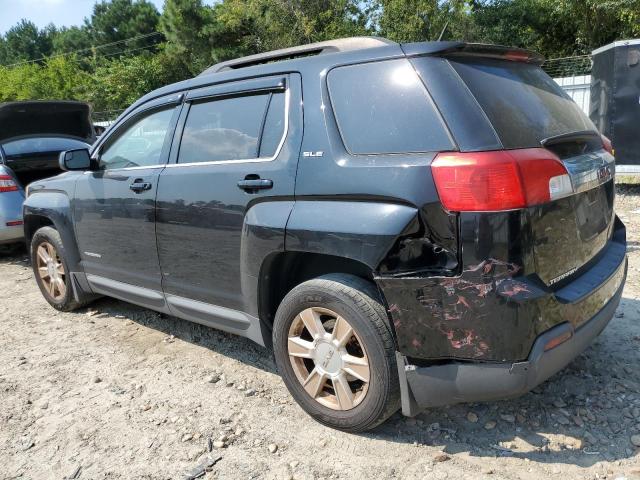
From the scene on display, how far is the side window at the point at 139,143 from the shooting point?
11.8ft

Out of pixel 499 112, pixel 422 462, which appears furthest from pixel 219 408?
pixel 499 112

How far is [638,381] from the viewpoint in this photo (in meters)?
2.99

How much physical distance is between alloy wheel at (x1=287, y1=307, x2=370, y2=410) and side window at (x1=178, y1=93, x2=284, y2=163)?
3.08ft

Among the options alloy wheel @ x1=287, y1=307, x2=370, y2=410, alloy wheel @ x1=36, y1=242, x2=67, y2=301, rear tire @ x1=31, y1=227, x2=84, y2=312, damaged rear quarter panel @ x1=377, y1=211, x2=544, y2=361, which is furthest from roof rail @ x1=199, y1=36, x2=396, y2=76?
alloy wheel @ x1=36, y1=242, x2=67, y2=301

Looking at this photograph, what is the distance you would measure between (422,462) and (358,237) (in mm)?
1092

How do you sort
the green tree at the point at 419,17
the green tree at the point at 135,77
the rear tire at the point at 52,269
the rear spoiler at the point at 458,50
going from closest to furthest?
the rear spoiler at the point at 458,50 < the rear tire at the point at 52,269 < the green tree at the point at 419,17 < the green tree at the point at 135,77

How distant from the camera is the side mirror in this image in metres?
3.91

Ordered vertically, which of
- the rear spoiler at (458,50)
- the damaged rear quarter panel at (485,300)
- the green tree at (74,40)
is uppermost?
the green tree at (74,40)

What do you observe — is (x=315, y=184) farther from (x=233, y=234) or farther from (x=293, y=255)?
(x=233, y=234)

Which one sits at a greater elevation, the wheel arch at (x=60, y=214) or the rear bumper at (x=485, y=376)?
the wheel arch at (x=60, y=214)

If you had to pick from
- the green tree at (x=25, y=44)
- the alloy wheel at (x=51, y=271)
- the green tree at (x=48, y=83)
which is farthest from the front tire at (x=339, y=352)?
the green tree at (x=25, y=44)

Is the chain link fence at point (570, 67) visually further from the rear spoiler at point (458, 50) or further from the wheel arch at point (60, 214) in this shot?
the wheel arch at point (60, 214)

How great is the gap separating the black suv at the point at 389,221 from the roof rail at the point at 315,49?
13 millimetres

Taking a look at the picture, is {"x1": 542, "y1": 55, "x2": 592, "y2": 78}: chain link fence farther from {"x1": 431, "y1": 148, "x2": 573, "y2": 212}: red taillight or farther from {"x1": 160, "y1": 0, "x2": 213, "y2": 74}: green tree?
{"x1": 160, "y1": 0, "x2": 213, "y2": 74}: green tree
